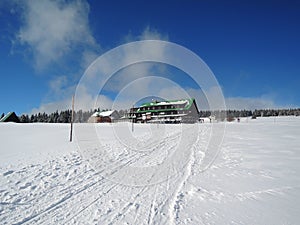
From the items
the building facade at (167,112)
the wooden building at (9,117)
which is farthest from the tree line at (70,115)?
the wooden building at (9,117)

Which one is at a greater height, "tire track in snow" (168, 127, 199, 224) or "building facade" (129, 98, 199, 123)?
"building facade" (129, 98, 199, 123)

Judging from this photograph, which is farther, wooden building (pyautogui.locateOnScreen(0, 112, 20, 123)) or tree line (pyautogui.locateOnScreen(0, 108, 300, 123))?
tree line (pyautogui.locateOnScreen(0, 108, 300, 123))

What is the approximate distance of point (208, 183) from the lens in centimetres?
537

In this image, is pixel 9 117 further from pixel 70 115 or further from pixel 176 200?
pixel 176 200

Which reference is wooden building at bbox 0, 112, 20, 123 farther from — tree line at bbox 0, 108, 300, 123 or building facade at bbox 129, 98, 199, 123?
building facade at bbox 129, 98, 199, 123

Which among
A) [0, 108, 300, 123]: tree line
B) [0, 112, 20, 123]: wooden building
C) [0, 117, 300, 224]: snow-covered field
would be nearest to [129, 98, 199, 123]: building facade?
[0, 108, 300, 123]: tree line

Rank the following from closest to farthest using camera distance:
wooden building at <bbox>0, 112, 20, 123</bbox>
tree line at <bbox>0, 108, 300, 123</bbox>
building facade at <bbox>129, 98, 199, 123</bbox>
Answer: wooden building at <bbox>0, 112, 20, 123</bbox>, building facade at <bbox>129, 98, 199, 123</bbox>, tree line at <bbox>0, 108, 300, 123</bbox>

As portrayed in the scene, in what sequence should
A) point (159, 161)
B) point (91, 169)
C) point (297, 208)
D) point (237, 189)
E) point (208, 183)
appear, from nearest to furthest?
point (297, 208), point (237, 189), point (208, 183), point (91, 169), point (159, 161)

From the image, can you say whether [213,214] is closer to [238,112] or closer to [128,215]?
[128,215]

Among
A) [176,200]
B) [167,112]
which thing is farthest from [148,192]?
[167,112]

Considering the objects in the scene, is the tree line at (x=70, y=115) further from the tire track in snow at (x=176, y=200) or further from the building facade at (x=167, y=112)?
the tire track in snow at (x=176, y=200)

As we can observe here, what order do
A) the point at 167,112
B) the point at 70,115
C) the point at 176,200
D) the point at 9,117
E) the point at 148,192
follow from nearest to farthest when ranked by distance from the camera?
1. the point at 176,200
2. the point at 148,192
3. the point at 9,117
4. the point at 167,112
5. the point at 70,115

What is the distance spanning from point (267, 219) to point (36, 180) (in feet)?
19.3

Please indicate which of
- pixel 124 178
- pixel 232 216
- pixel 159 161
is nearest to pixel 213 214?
pixel 232 216
